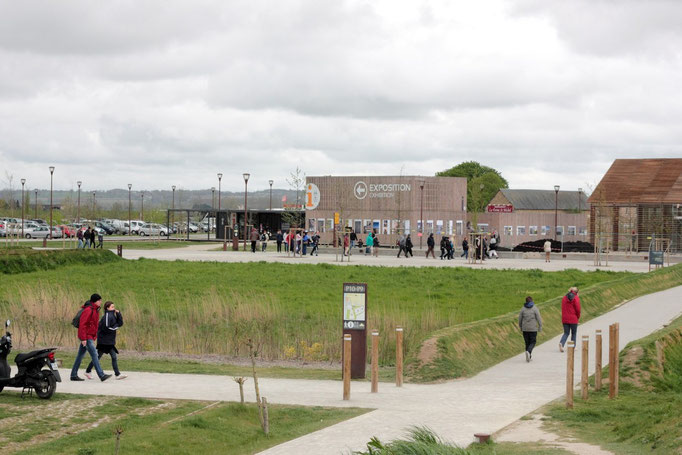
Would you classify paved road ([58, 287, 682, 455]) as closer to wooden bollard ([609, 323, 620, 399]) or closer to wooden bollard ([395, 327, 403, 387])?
wooden bollard ([395, 327, 403, 387])

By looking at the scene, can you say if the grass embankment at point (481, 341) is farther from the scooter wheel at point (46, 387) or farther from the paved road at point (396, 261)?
the paved road at point (396, 261)

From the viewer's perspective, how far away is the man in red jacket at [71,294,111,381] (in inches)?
708

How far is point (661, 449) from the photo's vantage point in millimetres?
11781

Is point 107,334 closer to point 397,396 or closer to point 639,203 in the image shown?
point 397,396

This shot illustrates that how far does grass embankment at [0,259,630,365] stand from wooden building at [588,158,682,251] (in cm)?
2841

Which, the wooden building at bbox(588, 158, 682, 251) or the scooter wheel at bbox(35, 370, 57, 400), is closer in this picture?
the scooter wheel at bbox(35, 370, 57, 400)

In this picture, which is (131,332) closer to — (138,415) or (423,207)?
(138,415)

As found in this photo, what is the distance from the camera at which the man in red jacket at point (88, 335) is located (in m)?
18.0

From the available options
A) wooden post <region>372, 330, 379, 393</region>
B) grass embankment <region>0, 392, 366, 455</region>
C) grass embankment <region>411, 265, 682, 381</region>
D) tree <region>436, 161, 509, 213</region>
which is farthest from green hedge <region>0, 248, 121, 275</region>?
tree <region>436, 161, 509, 213</region>

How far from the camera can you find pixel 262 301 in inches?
1242

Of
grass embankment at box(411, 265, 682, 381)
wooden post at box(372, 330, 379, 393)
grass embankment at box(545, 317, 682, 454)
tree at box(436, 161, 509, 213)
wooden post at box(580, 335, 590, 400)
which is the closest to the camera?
grass embankment at box(545, 317, 682, 454)

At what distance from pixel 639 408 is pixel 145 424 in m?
7.25

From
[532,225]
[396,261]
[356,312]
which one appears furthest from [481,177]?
[356,312]

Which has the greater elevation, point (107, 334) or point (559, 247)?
point (559, 247)
